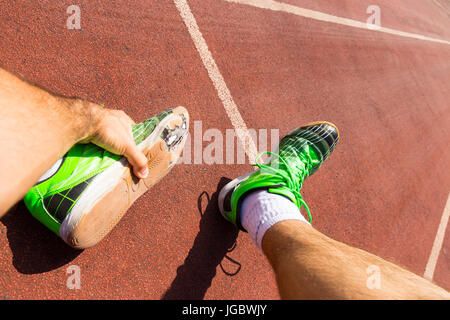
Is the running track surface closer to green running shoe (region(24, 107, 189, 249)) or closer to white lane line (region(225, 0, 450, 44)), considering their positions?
white lane line (region(225, 0, 450, 44))

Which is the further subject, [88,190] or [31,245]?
[31,245]

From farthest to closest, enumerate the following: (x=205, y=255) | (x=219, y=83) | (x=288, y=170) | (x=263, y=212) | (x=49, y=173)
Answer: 1. (x=219, y=83)
2. (x=288, y=170)
3. (x=205, y=255)
4. (x=263, y=212)
5. (x=49, y=173)

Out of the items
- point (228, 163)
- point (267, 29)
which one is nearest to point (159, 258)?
point (228, 163)

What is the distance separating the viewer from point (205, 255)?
6.74 feet

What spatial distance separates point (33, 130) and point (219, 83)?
1.67 meters

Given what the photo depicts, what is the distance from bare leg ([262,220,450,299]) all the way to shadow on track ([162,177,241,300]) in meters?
0.62

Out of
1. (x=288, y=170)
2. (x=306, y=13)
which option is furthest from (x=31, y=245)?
(x=306, y=13)

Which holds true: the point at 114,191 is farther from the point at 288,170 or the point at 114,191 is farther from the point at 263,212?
the point at 288,170

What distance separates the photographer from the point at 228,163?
2395 millimetres

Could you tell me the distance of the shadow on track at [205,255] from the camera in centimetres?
193

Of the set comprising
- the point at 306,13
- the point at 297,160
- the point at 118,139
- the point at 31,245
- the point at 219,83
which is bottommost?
the point at 31,245

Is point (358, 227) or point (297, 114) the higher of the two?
point (297, 114)

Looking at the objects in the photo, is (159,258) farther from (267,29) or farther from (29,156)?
(267,29)

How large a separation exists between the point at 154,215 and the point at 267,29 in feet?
7.84
